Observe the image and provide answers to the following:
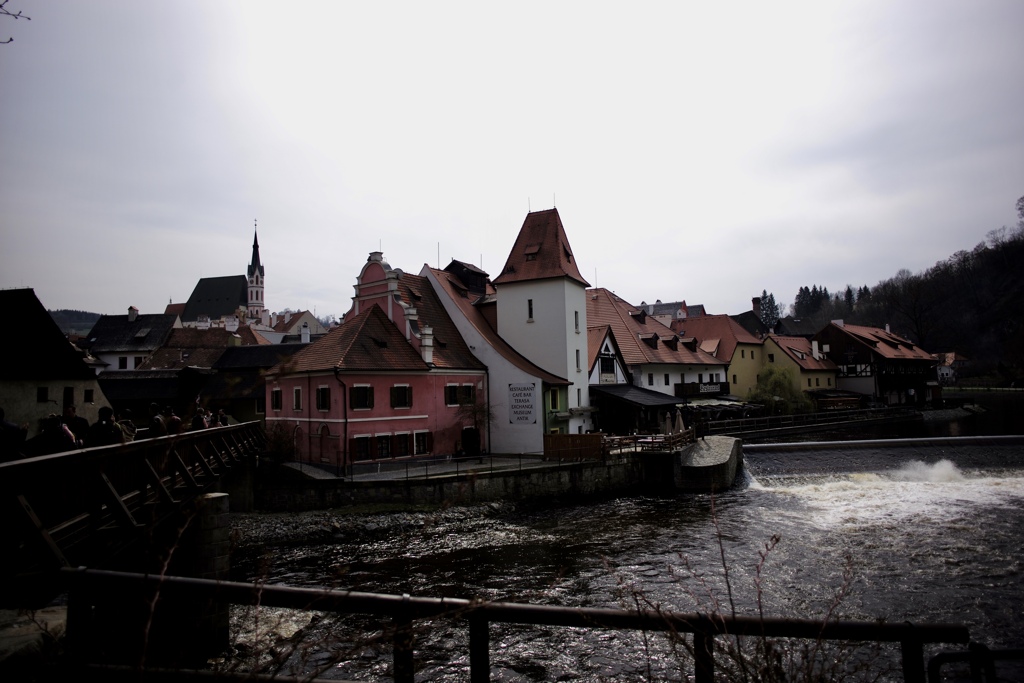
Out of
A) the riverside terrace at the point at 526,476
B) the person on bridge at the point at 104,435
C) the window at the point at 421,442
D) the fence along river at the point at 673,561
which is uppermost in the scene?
the person on bridge at the point at 104,435

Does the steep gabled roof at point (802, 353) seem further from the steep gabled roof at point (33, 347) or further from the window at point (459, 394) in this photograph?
the steep gabled roof at point (33, 347)

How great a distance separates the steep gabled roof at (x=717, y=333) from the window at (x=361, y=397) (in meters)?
40.2

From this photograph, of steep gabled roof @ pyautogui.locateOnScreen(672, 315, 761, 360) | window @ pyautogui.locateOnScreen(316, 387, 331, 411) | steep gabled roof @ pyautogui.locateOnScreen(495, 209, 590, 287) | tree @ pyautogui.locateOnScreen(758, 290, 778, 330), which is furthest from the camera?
tree @ pyautogui.locateOnScreen(758, 290, 778, 330)

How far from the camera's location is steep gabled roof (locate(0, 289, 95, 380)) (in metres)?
28.7

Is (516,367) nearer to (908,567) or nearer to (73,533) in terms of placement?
(908,567)

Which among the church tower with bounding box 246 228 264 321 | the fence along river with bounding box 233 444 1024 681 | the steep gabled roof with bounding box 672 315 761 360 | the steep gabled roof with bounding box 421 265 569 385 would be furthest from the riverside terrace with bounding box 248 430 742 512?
the church tower with bounding box 246 228 264 321

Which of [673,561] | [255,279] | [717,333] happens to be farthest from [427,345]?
[255,279]

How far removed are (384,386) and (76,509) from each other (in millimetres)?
19813

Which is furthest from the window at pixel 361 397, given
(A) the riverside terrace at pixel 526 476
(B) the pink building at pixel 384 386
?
(A) the riverside terrace at pixel 526 476

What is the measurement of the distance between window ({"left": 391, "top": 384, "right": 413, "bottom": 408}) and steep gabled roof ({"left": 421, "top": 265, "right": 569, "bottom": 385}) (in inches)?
247

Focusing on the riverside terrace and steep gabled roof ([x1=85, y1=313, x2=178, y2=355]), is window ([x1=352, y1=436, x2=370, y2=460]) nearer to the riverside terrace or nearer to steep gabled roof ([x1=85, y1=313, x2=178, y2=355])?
the riverside terrace

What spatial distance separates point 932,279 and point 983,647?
4996 inches

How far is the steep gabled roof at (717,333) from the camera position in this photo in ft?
196

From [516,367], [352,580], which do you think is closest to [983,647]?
[352,580]
